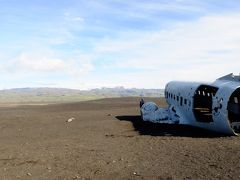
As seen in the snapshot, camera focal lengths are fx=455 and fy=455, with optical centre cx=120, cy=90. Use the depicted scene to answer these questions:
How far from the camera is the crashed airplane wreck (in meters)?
26.7

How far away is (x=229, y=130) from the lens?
2698cm

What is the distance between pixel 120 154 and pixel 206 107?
1577cm

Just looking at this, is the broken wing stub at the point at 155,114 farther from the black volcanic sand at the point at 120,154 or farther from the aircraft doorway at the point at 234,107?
the aircraft doorway at the point at 234,107

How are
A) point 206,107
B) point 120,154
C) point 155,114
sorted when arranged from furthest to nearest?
point 206,107
point 155,114
point 120,154

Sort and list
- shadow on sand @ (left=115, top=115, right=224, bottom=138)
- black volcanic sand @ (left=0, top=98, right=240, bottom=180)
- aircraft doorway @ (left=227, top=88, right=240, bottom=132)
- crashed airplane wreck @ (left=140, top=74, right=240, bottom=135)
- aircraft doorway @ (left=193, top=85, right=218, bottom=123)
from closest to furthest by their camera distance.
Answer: black volcanic sand @ (left=0, top=98, right=240, bottom=180)
crashed airplane wreck @ (left=140, top=74, right=240, bottom=135)
shadow on sand @ (left=115, top=115, right=224, bottom=138)
aircraft doorway @ (left=227, top=88, right=240, bottom=132)
aircraft doorway @ (left=193, top=85, right=218, bottom=123)

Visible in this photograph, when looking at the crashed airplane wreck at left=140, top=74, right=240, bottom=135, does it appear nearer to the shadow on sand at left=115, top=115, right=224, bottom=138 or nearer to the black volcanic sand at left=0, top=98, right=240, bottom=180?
the shadow on sand at left=115, top=115, right=224, bottom=138

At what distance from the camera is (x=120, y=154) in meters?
22.2

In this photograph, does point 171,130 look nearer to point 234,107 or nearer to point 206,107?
point 234,107

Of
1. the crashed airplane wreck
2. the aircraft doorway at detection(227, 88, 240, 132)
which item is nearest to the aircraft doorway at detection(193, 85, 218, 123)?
the crashed airplane wreck

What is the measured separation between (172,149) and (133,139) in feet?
15.4

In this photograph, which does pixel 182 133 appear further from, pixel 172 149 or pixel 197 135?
pixel 172 149

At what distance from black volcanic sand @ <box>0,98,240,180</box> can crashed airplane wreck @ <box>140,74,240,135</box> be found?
0.79 m

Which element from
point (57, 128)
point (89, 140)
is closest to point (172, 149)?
point (89, 140)

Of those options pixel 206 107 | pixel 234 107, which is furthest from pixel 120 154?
pixel 206 107
